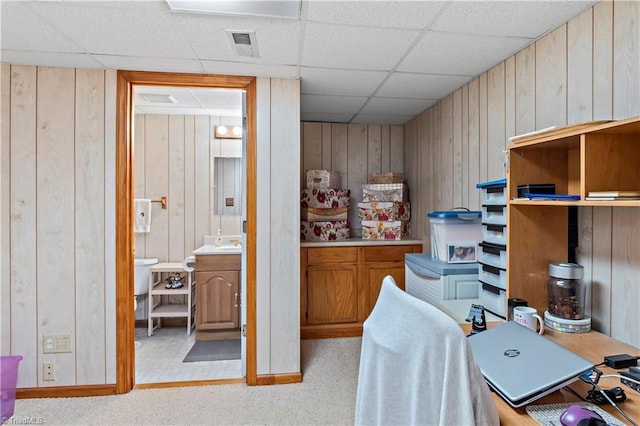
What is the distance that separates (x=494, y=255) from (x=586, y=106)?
806 mm

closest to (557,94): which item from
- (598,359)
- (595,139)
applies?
(595,139)

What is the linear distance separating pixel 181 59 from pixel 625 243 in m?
2.47

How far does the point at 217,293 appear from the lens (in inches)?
127

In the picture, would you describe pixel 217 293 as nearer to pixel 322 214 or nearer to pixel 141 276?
pixel 141 276

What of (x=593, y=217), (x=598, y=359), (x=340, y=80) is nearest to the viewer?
(x=598, y=359)

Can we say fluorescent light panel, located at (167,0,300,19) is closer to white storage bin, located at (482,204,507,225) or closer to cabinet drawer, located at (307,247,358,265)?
white storage bin, located at (482,204,507,225)

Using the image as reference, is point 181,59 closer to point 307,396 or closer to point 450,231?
point 450,231

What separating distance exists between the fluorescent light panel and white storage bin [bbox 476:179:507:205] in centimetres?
131

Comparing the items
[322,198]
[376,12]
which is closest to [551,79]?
[376,12]

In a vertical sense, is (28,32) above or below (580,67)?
above

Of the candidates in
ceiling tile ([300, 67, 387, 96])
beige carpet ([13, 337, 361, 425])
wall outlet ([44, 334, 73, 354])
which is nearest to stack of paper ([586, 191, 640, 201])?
ceiling tile ([300, 67, 387, 96])

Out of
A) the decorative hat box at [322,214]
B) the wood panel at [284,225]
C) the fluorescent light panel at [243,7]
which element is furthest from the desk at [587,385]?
the decorative hat box at [322,214]

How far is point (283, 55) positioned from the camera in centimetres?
198

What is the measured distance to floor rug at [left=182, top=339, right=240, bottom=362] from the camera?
2.84m
